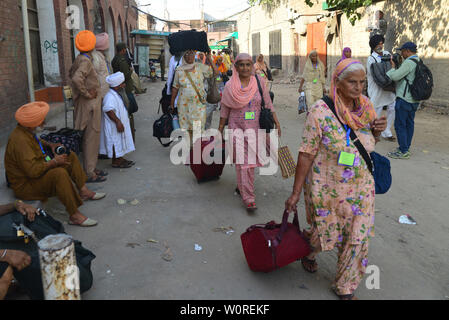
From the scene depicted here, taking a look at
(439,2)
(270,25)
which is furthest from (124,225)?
(270,25)

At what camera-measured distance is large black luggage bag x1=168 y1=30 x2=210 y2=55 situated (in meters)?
6.20

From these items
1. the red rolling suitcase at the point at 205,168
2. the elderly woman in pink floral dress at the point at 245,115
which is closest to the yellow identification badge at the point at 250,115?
the elderly woman in pink floral dress at the point at 245,115

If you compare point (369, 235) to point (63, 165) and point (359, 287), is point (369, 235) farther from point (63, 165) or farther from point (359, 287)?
point (63, 165)

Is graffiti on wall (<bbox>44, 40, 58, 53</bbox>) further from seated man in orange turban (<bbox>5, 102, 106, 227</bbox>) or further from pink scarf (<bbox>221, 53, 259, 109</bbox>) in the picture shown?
pink scarf (<bbox>221, 53, 259, 109</bbox>)

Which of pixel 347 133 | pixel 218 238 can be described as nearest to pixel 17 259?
pixel 218 238

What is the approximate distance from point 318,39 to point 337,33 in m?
1.94

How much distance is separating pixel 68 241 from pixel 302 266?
6.39 feet

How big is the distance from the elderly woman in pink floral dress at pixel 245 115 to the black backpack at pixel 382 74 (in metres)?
3.43

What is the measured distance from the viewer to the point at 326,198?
2.85 metres

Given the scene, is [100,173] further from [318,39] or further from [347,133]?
[318,39]

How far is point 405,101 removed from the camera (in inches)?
263

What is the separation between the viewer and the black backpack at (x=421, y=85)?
21.1ft
